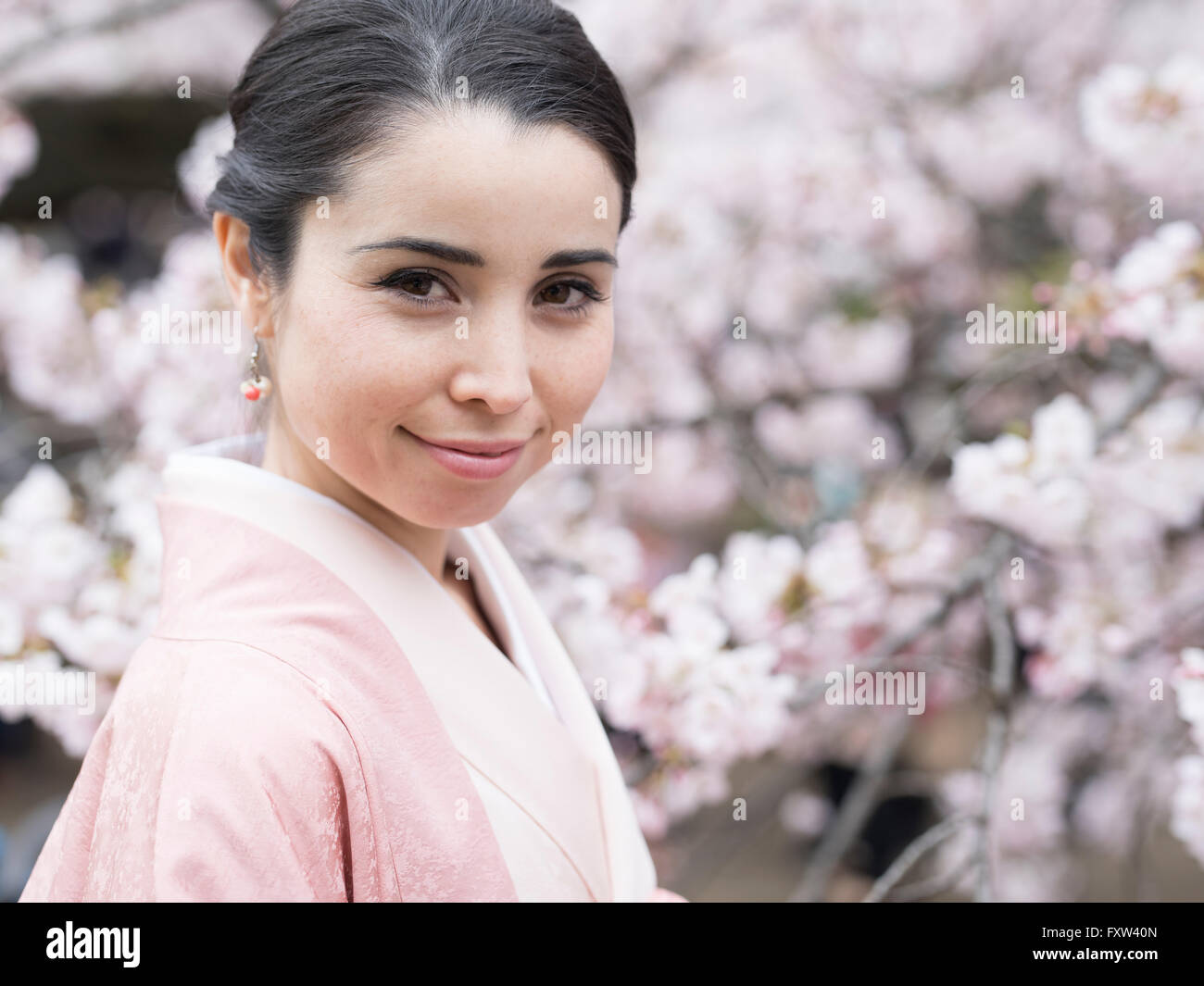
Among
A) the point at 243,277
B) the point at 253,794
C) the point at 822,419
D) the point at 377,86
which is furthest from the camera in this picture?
the point at 822,419

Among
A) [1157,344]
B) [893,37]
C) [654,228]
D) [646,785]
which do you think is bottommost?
[646,785]

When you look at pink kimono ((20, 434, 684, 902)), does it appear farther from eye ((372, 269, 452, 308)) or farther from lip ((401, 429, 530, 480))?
eye ((372, 269, 452, 308))

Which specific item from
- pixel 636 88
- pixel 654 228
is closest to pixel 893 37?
pixel 636 88

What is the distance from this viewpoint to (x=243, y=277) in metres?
1.11

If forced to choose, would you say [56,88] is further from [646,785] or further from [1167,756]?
[1167,756]

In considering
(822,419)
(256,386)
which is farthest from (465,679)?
(822,419)

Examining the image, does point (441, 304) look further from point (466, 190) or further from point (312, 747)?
point (312, 747)

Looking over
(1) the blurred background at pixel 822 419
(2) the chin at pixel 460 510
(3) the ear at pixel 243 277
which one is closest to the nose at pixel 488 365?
(2) the chin at pixel 460 510

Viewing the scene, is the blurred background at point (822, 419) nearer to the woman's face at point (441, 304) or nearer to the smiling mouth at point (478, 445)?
the woman's face at point (441, 304)

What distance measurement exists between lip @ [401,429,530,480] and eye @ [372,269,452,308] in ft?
0.43

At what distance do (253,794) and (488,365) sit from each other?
0.45m

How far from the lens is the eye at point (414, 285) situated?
958mm

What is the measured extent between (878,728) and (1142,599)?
0.99m
